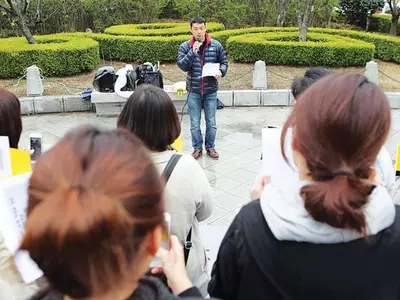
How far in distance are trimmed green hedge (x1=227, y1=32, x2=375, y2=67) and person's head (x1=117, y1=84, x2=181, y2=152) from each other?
816cm

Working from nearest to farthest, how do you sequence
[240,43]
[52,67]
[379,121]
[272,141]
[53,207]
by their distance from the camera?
[53,207] → [379,121] → [272,141] → [52,67] → [240,43]

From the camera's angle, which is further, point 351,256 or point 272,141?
point 272,141

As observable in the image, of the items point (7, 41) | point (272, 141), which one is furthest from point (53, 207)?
point (7, 41)

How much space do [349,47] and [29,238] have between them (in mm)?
9781

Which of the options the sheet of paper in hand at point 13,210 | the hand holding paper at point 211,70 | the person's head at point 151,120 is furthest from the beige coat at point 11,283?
the hand holding paper at point 211,70

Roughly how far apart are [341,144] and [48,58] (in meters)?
8.91

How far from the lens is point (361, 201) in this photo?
52.5 inches

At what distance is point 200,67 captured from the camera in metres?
5.86

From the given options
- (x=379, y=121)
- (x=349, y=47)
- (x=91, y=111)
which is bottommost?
(x=91, y=111)

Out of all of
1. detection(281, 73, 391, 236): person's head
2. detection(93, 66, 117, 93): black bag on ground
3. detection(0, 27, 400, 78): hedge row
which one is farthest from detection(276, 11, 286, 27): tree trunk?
detection(281, 73, 391, 236): person's head

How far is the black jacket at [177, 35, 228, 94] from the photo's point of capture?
586 cm

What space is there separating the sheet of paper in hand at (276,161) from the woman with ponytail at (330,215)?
83 millimetres

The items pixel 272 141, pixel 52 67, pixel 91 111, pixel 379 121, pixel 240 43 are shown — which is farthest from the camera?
pixel 240 43

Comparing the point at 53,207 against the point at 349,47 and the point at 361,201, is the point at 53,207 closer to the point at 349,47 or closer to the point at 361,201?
the point at 361,201
